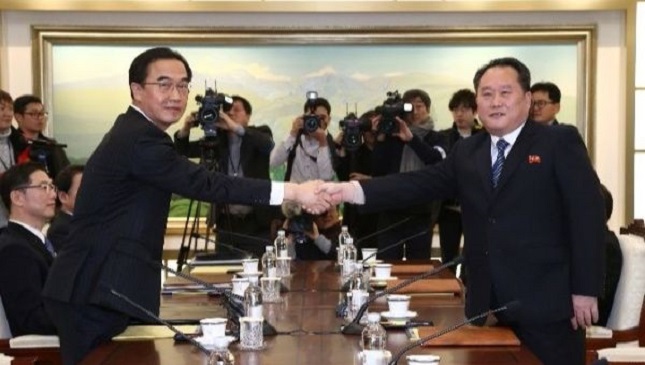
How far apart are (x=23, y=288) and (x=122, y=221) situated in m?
0.96

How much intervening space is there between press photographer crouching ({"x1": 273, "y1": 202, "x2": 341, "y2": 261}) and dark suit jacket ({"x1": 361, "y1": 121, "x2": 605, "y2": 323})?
2244 millimetres

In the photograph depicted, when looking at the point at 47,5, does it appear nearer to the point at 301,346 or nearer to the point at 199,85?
the point at 199,85

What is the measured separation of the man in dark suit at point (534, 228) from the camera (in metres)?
3.67

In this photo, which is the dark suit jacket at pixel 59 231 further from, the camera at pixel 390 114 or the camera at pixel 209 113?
the camera at pixel 390 114

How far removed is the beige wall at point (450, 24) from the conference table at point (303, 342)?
13.3ft

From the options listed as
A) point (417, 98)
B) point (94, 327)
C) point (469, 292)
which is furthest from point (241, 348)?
point (417, 98)

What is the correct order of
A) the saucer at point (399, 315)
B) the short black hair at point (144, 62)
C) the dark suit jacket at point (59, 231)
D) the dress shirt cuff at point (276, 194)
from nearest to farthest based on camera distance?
the saucer at point (399, 315) → the short black hair at point (144, 62) → the dress shirt cuff at point (276, 194) → the dark suit jacket at point (59, 231)

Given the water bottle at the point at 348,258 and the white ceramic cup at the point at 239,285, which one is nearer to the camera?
the white ceramic cup at the point at 239,285

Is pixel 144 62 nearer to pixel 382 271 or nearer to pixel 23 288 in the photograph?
pixel 23 288

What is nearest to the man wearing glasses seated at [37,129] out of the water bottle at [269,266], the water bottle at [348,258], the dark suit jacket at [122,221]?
the water bottle at [348,258]

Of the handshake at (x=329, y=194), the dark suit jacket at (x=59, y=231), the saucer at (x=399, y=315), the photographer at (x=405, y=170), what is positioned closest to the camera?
the saucer at (x=399, y=315)

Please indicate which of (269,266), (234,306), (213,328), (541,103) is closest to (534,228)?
(234,306)

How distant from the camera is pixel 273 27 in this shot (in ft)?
26.9

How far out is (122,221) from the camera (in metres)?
3.55
